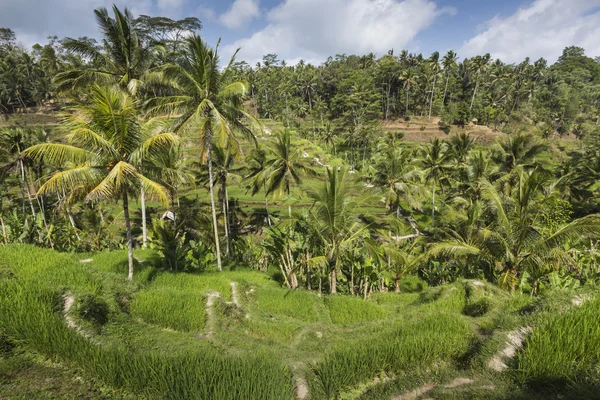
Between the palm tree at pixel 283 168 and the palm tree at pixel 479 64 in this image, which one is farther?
the palm tree at pixel 479 64

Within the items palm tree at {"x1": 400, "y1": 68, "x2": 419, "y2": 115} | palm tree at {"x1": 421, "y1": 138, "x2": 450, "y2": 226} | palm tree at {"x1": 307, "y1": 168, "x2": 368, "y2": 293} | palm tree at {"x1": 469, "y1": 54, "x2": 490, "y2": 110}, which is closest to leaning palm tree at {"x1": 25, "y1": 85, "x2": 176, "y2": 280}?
palm tree at {"x1": 307, "y1": 168, "x2": 368, "y2": 293}

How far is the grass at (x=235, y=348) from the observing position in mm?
5098

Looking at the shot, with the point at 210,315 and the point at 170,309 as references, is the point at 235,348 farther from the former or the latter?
the point at 170,309

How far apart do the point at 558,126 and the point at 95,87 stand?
84869 mm

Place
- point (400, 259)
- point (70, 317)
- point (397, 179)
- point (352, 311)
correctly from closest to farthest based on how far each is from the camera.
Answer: point (70, 317), point (352, 311), point (400, 259), point (397, 179)

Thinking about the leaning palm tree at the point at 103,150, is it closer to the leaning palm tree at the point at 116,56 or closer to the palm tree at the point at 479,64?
the leaning palm tree at the point at 116,56

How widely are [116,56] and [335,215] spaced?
14622 millimetres

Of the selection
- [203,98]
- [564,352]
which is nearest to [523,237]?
[564,352]

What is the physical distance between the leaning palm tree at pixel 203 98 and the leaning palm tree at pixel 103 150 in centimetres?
281

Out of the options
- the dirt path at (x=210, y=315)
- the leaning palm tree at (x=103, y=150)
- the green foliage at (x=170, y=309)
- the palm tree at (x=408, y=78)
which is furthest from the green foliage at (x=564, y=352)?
the palm tree at (x=408, y=78)

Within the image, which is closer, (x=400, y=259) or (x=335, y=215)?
(x=335, y=215)

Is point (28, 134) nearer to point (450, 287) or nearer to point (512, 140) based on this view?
point (450, 287)

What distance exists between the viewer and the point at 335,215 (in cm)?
1162

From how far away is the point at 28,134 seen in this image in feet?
75.0
